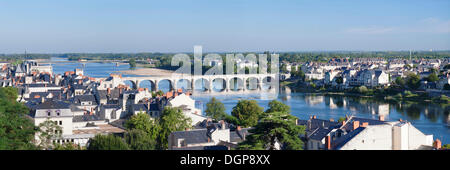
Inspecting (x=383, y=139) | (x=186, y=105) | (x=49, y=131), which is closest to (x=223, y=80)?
(x=186, y=105)

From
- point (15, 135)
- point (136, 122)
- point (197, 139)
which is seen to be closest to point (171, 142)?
point (197, 139)

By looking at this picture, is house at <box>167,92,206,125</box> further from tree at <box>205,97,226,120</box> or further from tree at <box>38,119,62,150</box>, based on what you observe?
tree at <box>38,119,62,150</box>

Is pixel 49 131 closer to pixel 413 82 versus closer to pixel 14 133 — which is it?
pixel 14 133

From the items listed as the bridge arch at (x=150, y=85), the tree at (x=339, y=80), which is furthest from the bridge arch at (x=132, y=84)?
the tree at (x=339, y=80)

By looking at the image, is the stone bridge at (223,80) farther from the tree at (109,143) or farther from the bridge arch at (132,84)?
the tree at (109,143)
